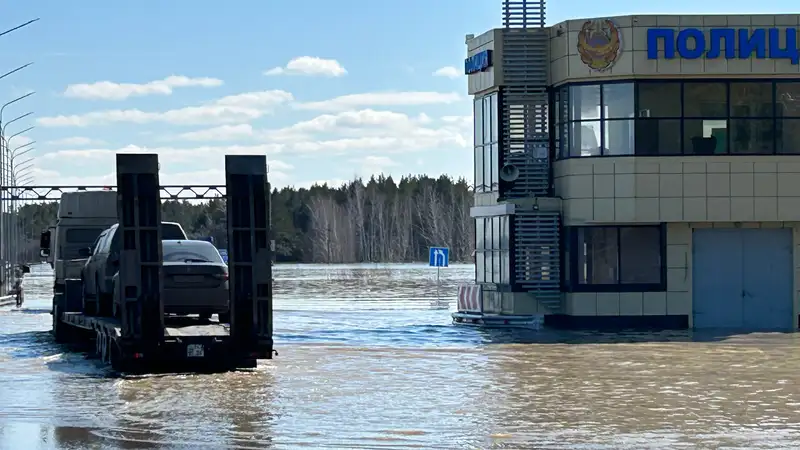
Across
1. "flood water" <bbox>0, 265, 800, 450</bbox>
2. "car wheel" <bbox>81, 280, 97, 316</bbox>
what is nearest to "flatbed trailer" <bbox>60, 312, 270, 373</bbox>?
"flood water" <bbox>0, 265, 800, 450</bbox>

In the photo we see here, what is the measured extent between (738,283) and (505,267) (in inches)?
238

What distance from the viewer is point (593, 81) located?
36.0 metres

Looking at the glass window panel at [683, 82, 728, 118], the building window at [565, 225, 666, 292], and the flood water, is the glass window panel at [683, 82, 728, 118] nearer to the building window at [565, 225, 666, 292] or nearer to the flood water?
the building window at [565, 225, 666, 292]

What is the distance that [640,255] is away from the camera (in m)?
36.1

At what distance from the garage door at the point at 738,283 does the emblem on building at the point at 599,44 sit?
16.7 feet

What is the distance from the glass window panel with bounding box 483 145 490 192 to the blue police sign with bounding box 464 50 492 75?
2174 mm

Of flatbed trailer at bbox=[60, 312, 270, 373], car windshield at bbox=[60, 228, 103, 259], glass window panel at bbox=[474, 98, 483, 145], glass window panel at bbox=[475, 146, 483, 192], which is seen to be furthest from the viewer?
glass window panel at bbox=[475, 146, 483, 192]

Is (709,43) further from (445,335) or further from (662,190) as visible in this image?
(445,335)

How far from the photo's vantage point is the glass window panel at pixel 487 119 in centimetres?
3888

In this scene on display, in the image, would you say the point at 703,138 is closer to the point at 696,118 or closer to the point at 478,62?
the point at 696,118

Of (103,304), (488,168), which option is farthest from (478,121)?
(103,304)

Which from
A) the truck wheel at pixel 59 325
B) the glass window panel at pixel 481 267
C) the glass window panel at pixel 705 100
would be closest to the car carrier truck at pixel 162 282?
the truck wheel at pixel 59 325

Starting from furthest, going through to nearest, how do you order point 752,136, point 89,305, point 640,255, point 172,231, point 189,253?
point 640,255
point 752,136
point 172,231
point 89,305
point 189,253

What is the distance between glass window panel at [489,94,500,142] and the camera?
38000 mm
